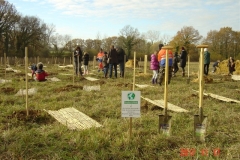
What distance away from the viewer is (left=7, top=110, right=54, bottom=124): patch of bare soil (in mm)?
5249

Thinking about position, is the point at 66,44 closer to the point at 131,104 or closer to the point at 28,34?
the point at 28,34

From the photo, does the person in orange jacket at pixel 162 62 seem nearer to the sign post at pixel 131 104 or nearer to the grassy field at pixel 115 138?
the grassy field at pixel 115 138

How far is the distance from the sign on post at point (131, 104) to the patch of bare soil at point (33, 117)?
2.04 meters

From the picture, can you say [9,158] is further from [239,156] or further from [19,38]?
[19,38]

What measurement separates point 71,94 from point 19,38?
142 ft

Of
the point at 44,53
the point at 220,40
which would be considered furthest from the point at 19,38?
the point at 220,40

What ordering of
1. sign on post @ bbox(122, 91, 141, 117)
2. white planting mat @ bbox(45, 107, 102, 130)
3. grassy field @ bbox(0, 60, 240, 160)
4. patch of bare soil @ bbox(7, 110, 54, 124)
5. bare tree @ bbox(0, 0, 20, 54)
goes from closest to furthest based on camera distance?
grassy field @ bbox(0, 60, 240, 160), sign on post @ bbox(122, 91, 141, 117), white planting mat @ bbox(45, 107, 102, 130), patch of bare soil @ bbox(7, 110, 54, 124), bare tree @ bbox(0, 0, 20, 54)

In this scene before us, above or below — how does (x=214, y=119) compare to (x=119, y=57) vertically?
below

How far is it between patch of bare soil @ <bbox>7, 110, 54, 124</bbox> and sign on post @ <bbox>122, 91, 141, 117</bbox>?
204 centimetres

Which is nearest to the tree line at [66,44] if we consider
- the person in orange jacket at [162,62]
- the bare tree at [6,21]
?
the bare tree at [6,21]

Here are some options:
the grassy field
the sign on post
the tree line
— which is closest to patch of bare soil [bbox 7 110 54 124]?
the grassy field

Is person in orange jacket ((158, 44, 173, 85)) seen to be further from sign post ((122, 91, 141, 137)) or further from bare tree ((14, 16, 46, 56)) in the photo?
bare tree ((14, 16, 46, 56))

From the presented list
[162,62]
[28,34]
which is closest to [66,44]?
[28,34]

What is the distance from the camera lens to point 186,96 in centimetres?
816
